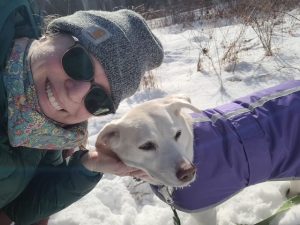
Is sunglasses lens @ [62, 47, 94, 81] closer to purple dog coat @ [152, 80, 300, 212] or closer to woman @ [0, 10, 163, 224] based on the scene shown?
woman @ [0, 10, 163, 224]

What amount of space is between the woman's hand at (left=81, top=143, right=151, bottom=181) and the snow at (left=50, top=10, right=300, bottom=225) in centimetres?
46

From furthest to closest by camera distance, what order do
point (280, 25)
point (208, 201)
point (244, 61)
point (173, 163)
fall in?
point (280, 25)
point (244, 61)
point (208, 201)
point (173, 163)

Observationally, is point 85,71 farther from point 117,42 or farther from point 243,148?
point 243,148

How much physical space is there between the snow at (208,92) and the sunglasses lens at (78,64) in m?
1.17

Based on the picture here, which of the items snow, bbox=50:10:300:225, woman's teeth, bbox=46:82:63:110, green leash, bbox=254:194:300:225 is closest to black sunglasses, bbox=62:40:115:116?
woman's teeth, bbox=46:82:63:110

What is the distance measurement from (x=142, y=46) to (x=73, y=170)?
88 cm

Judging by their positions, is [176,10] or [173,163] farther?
[176,10]

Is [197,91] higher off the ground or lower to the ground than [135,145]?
lower

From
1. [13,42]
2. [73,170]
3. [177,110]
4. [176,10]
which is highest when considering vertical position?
[13,42]

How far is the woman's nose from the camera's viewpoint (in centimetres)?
168

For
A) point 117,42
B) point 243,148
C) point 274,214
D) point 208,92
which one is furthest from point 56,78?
point 208,92

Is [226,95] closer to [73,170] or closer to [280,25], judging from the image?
[73,170]

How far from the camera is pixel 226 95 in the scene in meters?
3.80

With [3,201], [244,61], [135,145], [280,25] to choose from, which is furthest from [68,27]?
[280,25]
